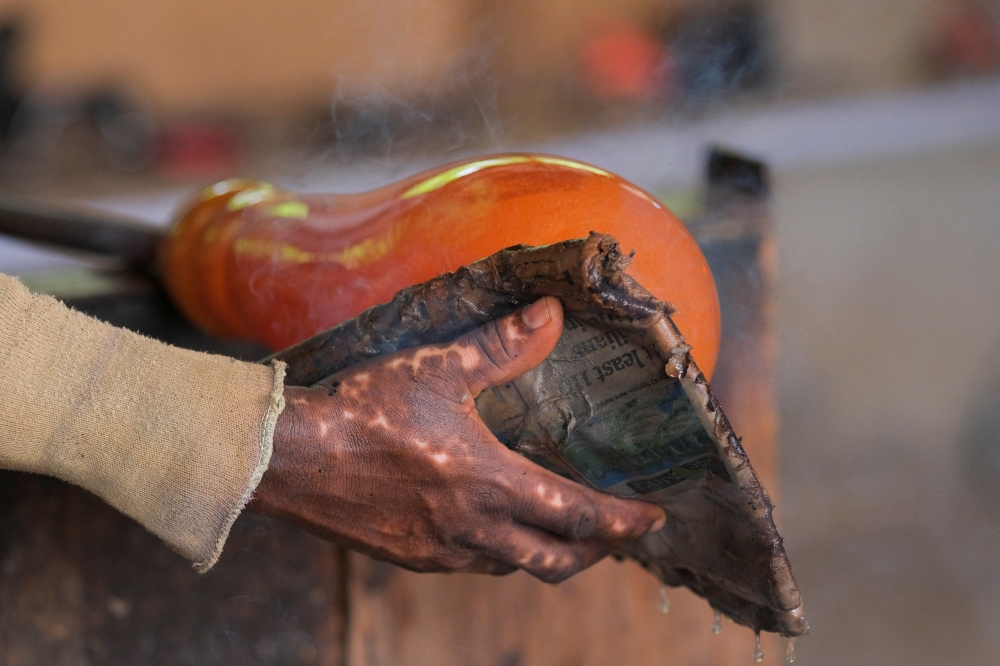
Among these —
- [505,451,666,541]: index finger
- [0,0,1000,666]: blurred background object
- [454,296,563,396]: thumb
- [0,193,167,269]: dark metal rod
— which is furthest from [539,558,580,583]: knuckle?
[0,193,167,269]: dark metal rod

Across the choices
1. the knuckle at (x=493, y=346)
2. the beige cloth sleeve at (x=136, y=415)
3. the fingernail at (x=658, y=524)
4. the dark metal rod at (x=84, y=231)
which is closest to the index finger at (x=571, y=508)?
the fingernail at (x=658, y=524)

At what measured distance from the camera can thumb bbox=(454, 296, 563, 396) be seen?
741 millimetres

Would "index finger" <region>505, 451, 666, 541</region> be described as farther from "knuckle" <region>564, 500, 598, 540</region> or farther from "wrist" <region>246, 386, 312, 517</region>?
"wrist" <region>246, 386, 312, 517</region>

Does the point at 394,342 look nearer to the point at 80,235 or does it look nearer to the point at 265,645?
the point at 265,645

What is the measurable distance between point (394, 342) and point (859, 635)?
2.51 metres

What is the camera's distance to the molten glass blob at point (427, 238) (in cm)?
85

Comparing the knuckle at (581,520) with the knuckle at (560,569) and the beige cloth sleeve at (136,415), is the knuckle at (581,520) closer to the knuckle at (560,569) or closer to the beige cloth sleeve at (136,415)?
the knuckle at (560,569)

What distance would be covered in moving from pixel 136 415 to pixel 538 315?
1.26 feet

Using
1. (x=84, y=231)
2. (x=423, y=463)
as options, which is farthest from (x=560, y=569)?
(x=84, y=231)

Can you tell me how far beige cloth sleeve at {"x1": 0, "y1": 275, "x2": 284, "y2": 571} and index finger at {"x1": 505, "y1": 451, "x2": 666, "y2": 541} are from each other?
0.80 feet

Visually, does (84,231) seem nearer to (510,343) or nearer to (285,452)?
(285,452)

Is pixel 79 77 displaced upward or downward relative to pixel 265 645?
downward

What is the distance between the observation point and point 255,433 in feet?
2.52

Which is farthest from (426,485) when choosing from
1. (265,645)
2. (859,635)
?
(859,635)
